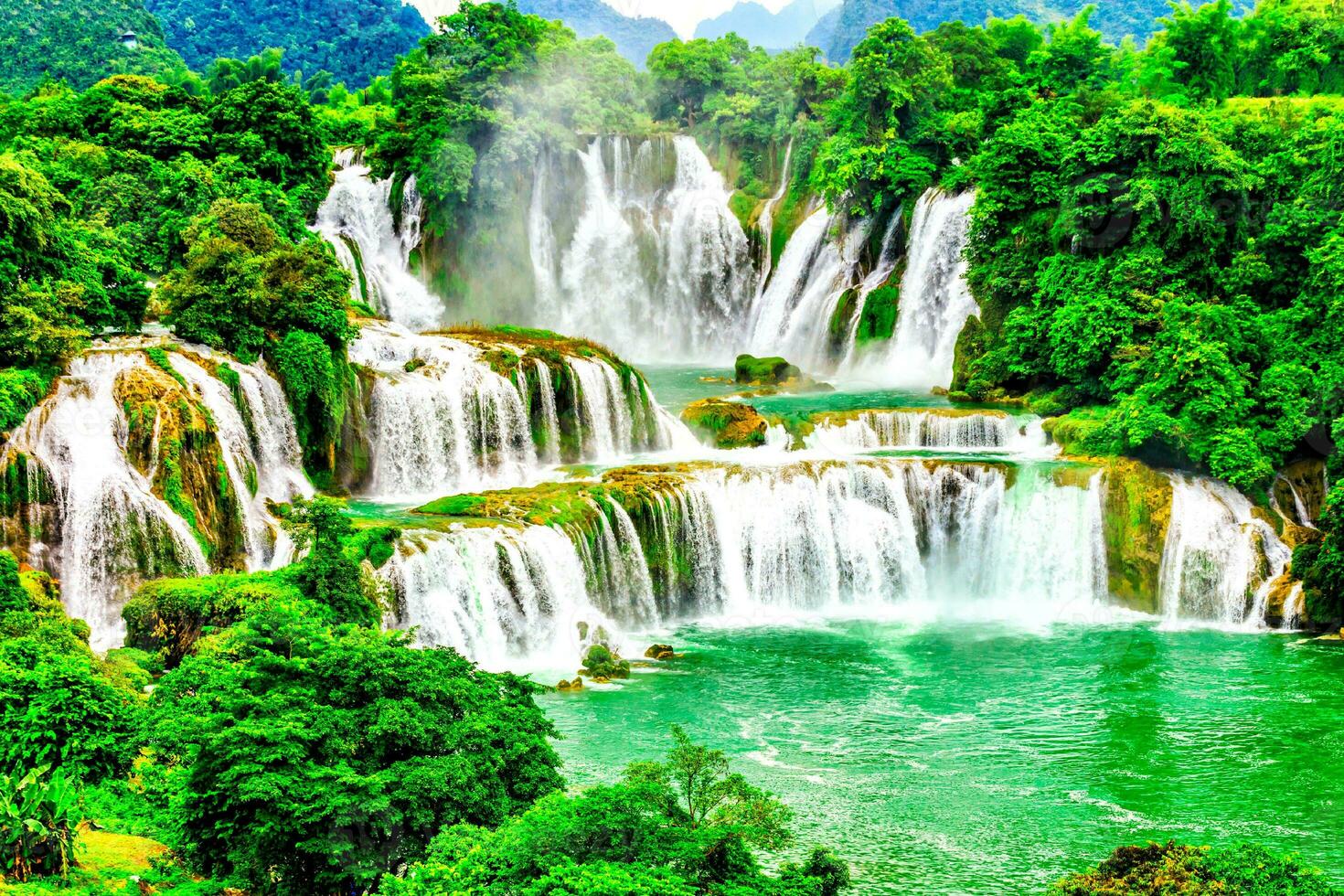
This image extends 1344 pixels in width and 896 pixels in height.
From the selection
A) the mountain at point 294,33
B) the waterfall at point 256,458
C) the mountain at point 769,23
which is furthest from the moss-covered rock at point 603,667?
the mountain at point 769,23

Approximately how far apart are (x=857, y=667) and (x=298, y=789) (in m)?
11.7

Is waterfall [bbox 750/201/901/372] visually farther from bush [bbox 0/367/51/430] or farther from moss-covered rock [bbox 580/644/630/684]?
bush [bbox 0/367/51/430]

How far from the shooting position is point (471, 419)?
2458cm

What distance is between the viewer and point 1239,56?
36.8 meters

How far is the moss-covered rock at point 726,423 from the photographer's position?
1042 inches

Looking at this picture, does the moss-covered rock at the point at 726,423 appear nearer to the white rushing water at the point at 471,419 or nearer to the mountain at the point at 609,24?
the white rushing water at the point at 471,419

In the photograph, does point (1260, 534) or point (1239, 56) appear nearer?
point (1260, 534)

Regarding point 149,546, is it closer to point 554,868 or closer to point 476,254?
point 554,868

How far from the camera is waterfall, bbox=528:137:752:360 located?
135ft

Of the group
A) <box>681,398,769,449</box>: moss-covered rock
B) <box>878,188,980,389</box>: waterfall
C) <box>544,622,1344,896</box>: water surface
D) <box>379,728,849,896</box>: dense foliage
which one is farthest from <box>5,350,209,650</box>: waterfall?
<box>878,188,980,389</box>: waterfall

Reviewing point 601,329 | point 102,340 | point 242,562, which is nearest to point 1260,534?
point 242,562

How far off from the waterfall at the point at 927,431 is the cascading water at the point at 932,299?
6699 mm

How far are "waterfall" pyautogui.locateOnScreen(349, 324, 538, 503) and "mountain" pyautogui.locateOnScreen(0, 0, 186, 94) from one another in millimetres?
40906

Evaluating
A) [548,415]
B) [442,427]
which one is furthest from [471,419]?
[548,415]
